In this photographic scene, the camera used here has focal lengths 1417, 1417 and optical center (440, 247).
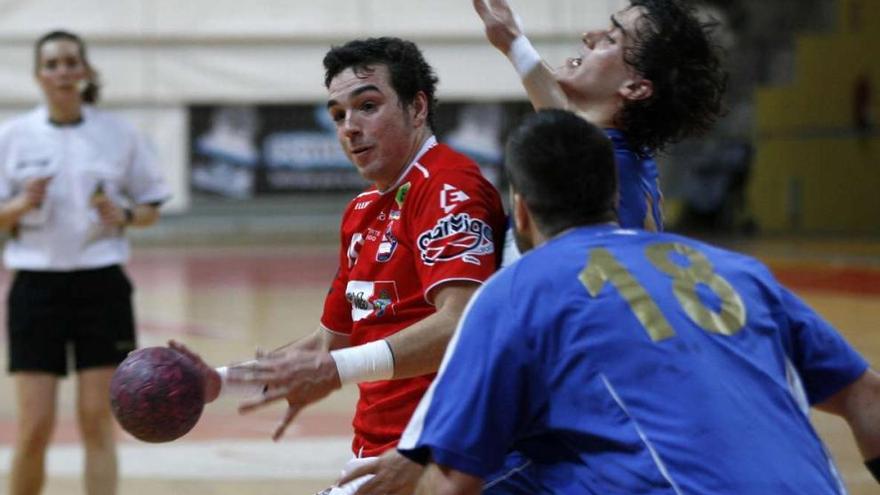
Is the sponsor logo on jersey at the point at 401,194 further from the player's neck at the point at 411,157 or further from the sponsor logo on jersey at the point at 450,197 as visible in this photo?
the sponsor logo on jersey at the point at 450,197

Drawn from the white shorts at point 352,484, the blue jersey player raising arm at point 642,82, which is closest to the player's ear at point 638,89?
the blue jersey player raising arm at point 642,82

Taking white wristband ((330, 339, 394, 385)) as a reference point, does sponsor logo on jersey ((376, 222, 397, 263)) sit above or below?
above

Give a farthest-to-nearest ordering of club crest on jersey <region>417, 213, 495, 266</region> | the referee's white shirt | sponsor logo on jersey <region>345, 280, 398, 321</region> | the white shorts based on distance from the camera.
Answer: the referee's white shirt → sponsor logo on jersey <region>345, 280, 398, 321</region> → club crest on jersey <region>417, 213, 495, 266</region> → the white shorts

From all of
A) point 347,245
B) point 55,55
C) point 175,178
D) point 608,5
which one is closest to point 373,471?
point 347,245

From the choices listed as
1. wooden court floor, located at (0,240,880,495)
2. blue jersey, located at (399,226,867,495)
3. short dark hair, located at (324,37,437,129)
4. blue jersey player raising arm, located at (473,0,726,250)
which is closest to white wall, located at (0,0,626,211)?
wooden court floor, located at (0,240,880,495)

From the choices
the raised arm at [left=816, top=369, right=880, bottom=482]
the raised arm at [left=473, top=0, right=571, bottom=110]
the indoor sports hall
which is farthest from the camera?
the indoor sports hall

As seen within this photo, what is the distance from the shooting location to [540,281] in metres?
2.82

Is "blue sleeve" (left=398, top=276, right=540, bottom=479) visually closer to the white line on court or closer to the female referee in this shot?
the female referee

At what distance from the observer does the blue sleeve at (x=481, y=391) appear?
2809mm

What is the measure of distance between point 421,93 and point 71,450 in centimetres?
503

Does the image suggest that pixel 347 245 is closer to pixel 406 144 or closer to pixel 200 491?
pixel 406 144

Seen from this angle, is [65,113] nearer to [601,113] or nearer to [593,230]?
[601,113]

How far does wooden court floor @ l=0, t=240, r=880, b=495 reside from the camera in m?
7.56

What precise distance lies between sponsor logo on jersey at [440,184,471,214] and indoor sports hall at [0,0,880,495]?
7358 millimetres
